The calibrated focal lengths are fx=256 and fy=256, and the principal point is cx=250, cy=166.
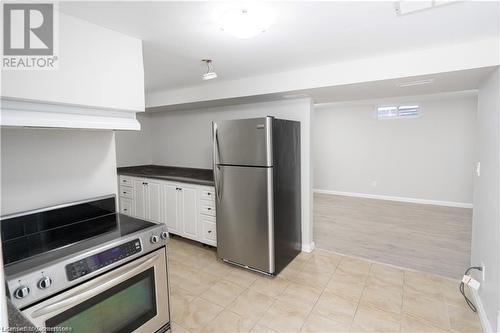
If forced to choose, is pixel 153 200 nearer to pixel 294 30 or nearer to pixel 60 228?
pixel 60 228

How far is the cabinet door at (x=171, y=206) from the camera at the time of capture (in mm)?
3549

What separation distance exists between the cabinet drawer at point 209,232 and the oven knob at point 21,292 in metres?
2.25

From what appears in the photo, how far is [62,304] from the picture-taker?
1146mm

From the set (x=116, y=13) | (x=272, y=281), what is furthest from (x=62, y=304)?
(x=272, y=281)

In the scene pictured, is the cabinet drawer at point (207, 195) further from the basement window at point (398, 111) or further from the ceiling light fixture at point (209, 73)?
the basement window at point (398, 111)

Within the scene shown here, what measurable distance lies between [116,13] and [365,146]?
5714 mm

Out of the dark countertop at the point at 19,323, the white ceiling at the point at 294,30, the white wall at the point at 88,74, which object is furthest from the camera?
the white ceiling at the point at 294,30

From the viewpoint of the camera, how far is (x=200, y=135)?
420 cm

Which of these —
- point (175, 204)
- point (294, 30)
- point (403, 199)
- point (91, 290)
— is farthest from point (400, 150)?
point (91, 290)

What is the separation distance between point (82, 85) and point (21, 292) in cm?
105

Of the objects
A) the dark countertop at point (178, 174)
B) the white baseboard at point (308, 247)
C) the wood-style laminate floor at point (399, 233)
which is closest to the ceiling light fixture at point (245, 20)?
the dark countertop at point (178, 174)

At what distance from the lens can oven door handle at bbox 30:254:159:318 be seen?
3.61 feet

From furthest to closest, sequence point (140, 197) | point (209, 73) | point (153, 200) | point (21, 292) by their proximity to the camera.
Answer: point (140, 197)
point (153, 200)
point (209, 73)
point (21, 292)

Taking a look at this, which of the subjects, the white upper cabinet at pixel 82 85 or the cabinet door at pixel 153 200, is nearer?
the white upper cabinet at pixel 82 85
